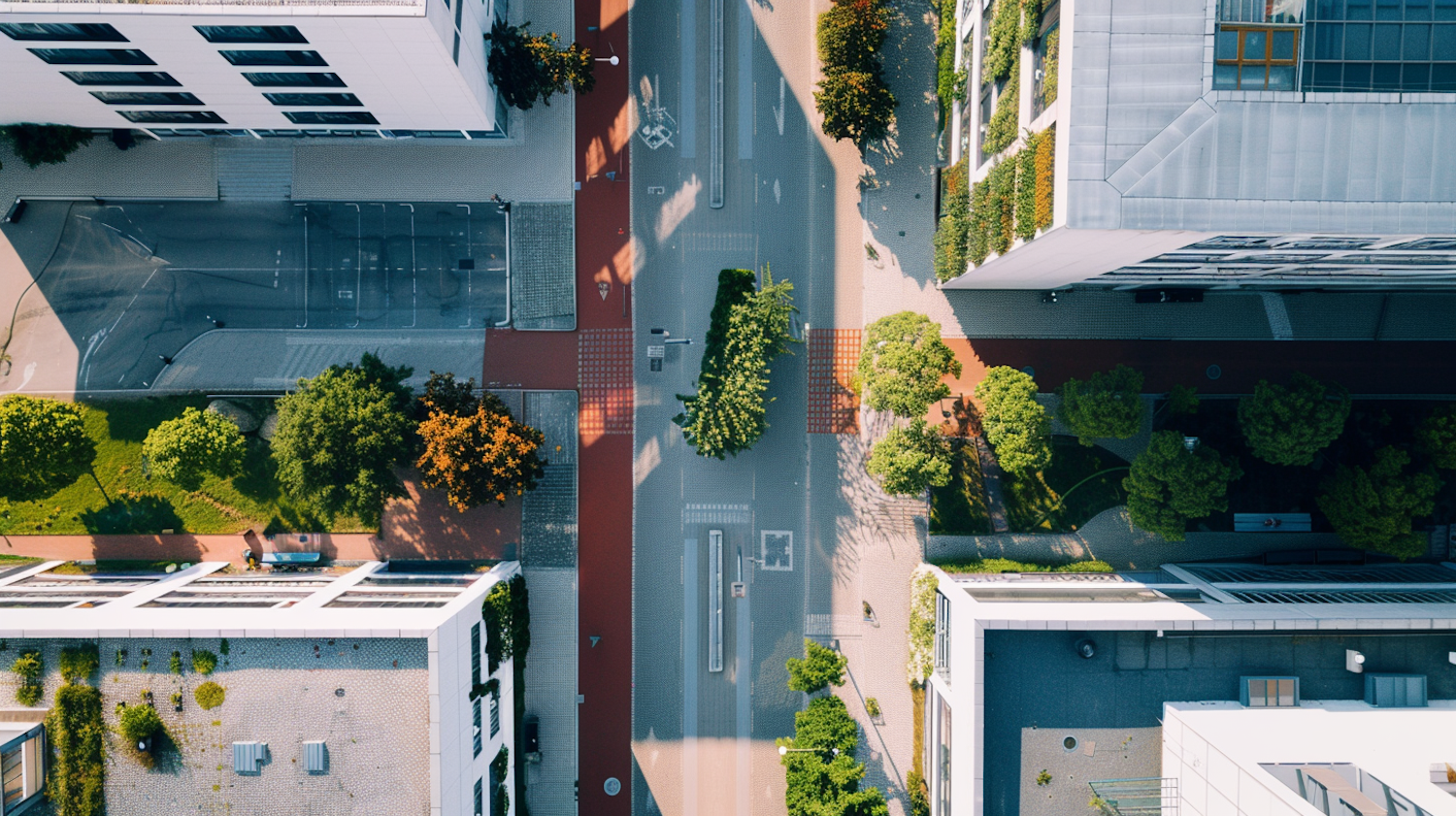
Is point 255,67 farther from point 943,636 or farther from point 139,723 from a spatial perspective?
point 943,636


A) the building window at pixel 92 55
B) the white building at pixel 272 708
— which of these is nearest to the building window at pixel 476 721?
the white building at pixel 272 708

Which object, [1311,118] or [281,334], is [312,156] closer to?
[281,334]

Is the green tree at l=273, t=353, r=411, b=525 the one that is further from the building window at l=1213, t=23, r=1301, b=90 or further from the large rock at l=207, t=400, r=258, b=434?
the building window at l=1213, t=23, r=1301, b=90

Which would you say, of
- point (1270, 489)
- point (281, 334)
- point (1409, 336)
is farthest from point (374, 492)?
point (1409, 336)

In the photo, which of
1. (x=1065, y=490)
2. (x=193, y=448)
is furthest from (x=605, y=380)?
(x=1065, y=490)

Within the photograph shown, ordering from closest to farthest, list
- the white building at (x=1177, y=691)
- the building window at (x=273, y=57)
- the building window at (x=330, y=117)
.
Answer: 1. the building window at (x=273, y=57)
2. the white building at (x=1177, y=691)
3. the building window at (x=330, y=117)

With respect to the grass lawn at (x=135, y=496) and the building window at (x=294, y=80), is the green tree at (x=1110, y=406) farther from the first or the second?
the grass lawn at (x=135, y=496)
